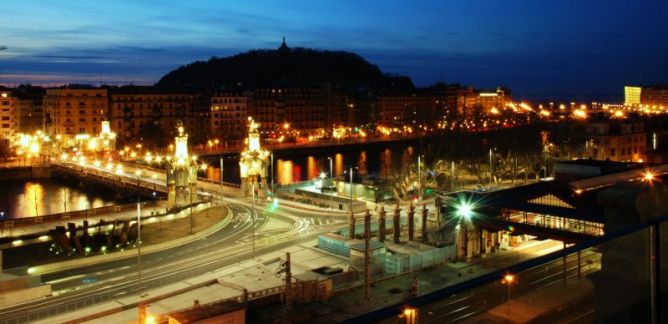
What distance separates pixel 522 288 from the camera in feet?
11.3

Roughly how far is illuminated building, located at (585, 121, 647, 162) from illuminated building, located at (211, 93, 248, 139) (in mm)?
36950

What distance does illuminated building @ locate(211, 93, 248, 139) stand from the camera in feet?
226

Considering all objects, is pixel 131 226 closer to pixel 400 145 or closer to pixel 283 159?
pixel 283 159

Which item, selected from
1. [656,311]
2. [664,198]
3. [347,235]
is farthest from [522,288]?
[347,235]

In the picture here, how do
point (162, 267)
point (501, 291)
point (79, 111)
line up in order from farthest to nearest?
point (79, 111) < point (162, 267) < point (501, 291)

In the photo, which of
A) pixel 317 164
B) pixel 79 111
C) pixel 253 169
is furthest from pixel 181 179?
pixel 79 111

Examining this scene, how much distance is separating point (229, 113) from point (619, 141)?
4032 centimetres

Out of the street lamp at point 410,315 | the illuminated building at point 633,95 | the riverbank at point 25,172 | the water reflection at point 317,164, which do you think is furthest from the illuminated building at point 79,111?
the illuminated building at point 633,95

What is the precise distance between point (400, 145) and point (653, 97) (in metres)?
83.8

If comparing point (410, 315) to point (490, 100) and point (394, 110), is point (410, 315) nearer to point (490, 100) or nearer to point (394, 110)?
point (394, 110)

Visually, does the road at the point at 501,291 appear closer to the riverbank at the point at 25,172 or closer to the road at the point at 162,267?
the road at the point at 162,267

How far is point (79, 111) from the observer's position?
6378 cm

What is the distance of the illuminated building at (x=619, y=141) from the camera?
1652 inches

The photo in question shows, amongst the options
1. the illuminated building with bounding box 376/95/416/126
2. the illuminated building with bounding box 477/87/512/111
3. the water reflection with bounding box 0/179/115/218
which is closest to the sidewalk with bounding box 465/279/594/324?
the water reflection with bounding box 0/179/115/218
